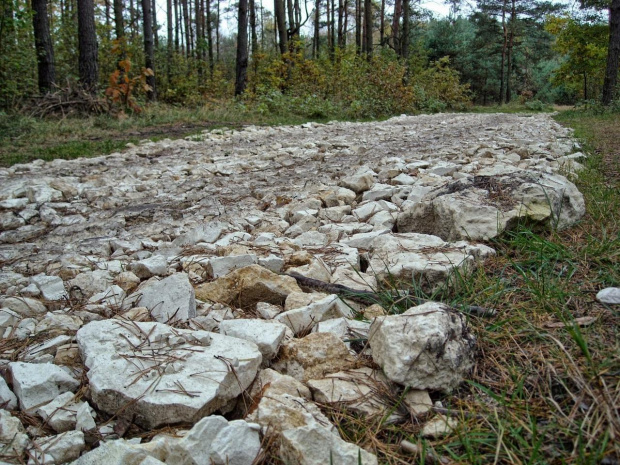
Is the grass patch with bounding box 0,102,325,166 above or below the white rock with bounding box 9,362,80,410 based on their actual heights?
above

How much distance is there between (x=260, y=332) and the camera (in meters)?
1.51

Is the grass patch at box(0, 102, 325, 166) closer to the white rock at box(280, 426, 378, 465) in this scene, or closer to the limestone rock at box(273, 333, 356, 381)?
the limestone rock at box(273, 333, 356, 381)

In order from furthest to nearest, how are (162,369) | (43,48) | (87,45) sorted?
1. (87,45)
2. (43,48)
3. (162,369)

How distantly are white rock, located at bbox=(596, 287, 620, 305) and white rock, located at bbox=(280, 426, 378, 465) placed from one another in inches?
36.6

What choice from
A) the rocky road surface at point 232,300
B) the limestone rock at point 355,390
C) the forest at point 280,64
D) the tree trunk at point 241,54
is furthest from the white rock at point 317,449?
the tree trunk at point 241,54

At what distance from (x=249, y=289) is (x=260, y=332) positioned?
417 millimetres

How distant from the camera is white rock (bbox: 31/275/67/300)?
2.02 meters

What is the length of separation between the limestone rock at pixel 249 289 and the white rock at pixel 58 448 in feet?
2.69

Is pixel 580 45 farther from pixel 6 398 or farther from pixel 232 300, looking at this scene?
pixel 6 398

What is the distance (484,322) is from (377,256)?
0.72 m

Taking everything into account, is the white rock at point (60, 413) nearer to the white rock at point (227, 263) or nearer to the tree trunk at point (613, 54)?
the white rock at point (227, 263)

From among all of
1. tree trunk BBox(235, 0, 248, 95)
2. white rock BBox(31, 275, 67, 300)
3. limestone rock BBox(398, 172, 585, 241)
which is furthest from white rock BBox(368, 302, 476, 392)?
tree trunk BBox(235, 0, 248, 95)

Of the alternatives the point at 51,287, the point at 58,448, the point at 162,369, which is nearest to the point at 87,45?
the point at 51,287

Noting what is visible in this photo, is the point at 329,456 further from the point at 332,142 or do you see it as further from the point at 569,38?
the point at 569,38
